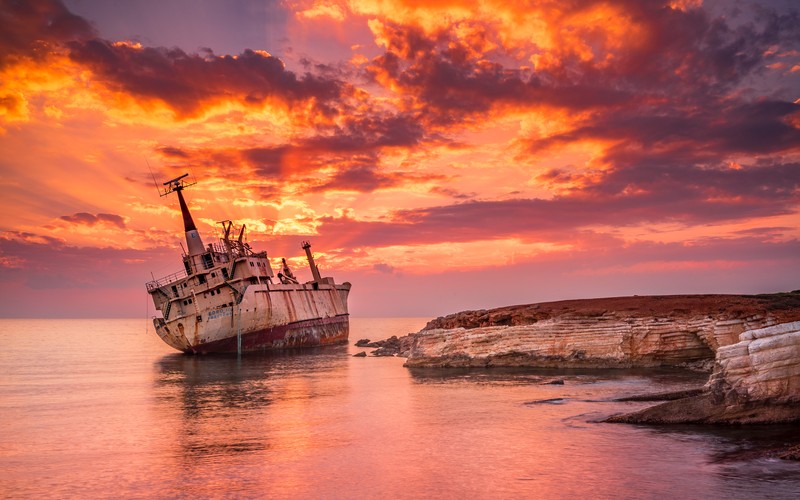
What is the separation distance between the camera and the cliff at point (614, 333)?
3800 centimetres

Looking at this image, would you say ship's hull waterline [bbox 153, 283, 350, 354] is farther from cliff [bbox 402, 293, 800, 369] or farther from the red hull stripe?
cliff [bbox 402, 293, 800, 369]

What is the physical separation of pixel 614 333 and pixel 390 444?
78.5 feet

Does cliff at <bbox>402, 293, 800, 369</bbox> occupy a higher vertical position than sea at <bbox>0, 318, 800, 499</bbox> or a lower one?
higher

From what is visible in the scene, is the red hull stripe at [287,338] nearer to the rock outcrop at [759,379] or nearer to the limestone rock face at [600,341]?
the limestone rock face at [600,341]

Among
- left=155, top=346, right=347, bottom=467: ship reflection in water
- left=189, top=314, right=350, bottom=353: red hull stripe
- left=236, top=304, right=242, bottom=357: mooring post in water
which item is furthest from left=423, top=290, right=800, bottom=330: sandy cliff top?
left=189, top=314, right=350, bottom=353: red hull stripe

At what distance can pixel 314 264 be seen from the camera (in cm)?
9438

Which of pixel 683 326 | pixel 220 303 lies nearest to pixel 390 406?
pixel 683 326

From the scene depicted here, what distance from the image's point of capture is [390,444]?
69.8 ft

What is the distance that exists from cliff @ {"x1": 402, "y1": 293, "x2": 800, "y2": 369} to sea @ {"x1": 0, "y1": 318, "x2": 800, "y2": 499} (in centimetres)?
226

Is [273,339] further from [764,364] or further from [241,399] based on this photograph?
[764,364]

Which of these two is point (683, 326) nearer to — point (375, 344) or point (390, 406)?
point (390, 406)

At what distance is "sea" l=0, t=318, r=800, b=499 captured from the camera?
51.0 ft

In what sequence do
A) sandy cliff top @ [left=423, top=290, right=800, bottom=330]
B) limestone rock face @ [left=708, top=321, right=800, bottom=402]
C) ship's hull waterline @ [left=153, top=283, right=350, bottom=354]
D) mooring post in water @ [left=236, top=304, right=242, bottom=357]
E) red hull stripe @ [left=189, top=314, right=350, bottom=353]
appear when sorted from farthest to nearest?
red hull stripe @ [left=189, top=314, right=350, bottom=353]
ship's hull waterline @ [left=153, top=283, right=350, bottom=354]
mooring post in water @ [left=236, top=304, right=242, bottom=357]
sandy cliff top @ [left=423, top=290, right=800, bottom=330]
limestone rock face @ [left=708, top=321, right=800, bottom=402]

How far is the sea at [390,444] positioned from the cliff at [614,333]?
2265 mm
